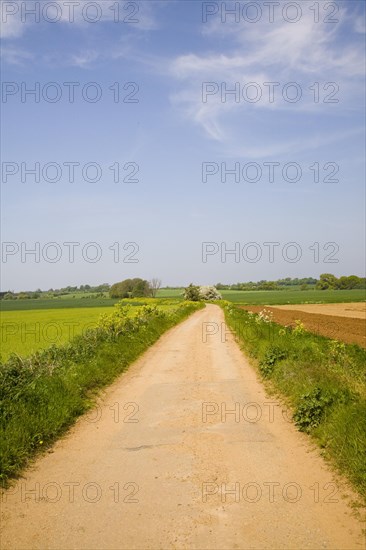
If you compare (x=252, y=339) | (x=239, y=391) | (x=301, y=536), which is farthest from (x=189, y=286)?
(x=301, y=536)

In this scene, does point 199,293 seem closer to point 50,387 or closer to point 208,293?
point 208,293

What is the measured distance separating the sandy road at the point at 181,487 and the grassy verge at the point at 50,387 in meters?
0.35

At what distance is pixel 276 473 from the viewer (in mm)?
5758

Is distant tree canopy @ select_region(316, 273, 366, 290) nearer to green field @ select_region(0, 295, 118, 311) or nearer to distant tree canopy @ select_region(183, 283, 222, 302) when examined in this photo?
distant tree canopy @ select_region(183, 283, 222, 302)

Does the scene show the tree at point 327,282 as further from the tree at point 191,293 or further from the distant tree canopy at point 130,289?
the tree at point 191,293

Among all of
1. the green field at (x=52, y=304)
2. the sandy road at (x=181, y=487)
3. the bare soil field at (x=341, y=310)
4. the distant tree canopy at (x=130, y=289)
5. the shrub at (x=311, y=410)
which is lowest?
the bare soil field at (x=341, y=310)

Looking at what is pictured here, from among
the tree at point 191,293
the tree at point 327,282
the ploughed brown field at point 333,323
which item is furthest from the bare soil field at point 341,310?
the tree at point 327,282

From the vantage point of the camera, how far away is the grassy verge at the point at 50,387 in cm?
662

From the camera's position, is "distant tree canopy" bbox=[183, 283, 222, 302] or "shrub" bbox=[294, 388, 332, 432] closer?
"shrub" bbox=[294, 388, 332, 432]

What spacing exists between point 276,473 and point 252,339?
1186 centimetres

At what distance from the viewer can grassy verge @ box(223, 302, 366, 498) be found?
5.82 m

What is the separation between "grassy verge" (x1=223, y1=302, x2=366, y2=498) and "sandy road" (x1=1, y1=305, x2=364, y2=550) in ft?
0.95

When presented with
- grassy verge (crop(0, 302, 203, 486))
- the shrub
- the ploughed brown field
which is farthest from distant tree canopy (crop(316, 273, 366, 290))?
the shrub

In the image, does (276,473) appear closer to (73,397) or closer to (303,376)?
(303,376)
